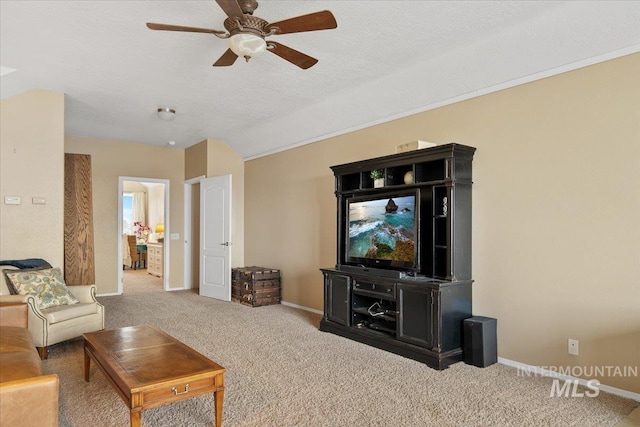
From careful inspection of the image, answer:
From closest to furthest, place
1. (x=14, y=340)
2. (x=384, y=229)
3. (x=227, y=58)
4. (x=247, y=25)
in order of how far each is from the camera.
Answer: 1. (x=247, y=25)
2. (x=14, y=340)
3. (x=227, y=58)
4. (x=384, y=229)

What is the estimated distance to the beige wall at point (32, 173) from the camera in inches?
179

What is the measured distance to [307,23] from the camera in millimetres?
2545

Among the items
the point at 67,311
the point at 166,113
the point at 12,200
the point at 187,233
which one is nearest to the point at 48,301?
the point at 67,311

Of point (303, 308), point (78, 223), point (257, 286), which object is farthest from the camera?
point (257, 286)

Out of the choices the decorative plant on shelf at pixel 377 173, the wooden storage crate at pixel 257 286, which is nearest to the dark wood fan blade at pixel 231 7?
the decorative plant on shelf at pixel 377 173

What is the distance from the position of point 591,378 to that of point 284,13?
11.8ft

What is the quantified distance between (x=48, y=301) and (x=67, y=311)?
0.27m

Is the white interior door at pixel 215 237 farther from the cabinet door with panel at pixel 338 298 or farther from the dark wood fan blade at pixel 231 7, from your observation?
the dark wood fan blade at pixel 231 7

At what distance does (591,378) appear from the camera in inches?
120

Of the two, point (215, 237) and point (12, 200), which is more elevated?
point (12, 200)

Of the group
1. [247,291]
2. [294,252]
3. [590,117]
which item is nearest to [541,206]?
[590,117]

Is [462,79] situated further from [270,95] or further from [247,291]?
[247,291]

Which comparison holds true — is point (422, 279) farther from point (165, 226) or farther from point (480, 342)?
point (165, 226)

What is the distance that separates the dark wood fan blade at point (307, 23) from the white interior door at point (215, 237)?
4252mm
